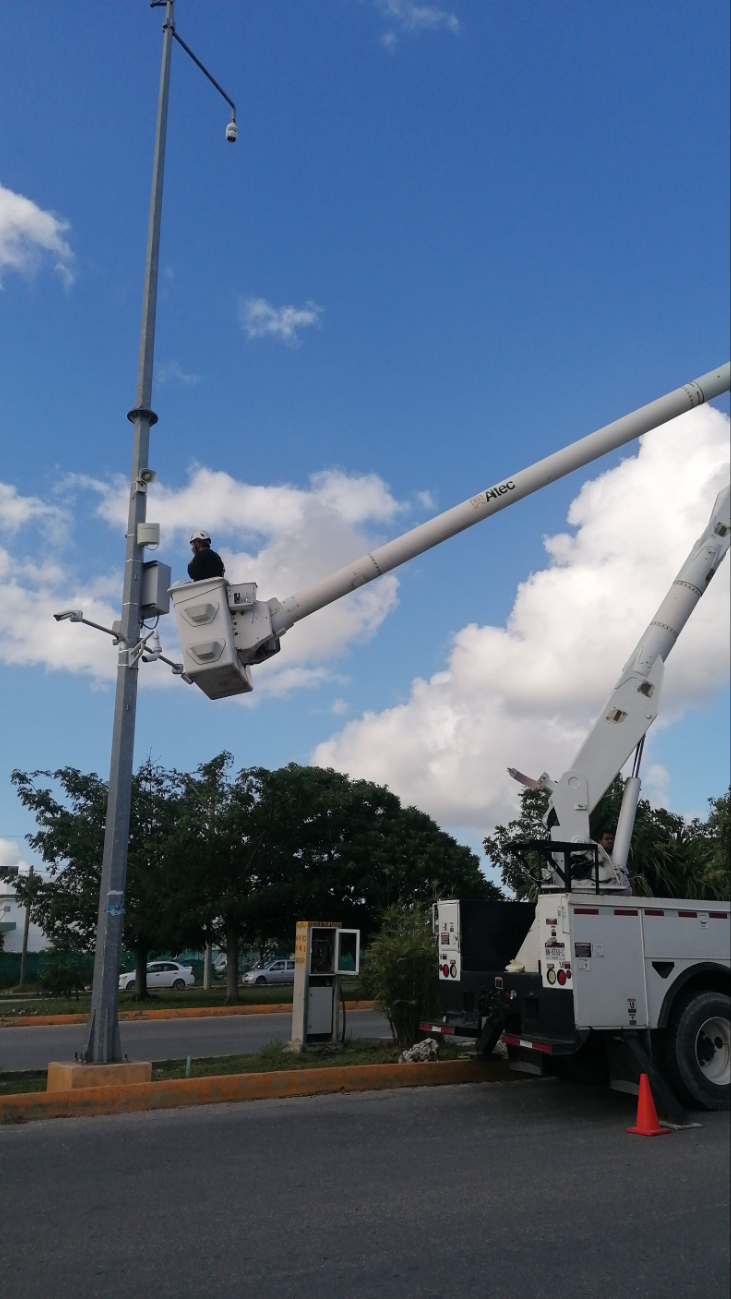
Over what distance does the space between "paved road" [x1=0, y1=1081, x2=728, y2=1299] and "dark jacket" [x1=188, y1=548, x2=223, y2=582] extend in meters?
4.75

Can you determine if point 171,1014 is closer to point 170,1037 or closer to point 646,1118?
point 170,1037

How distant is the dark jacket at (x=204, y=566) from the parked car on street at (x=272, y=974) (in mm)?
34576

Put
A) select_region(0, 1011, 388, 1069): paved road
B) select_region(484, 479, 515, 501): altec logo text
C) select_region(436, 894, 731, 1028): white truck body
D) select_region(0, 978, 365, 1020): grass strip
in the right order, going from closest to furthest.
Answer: select_region(436, 894, 731, 1028): white truck body → select_region(484, 479, 515, 501): altec logo text → select_region(0, 1011, 388, 1069): paved road → select_region(0, 978, 365, 1020): grass strip

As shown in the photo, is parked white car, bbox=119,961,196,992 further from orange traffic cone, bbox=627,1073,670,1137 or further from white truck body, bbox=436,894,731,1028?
orange traffic cone, bbox=627,1073,670,1137

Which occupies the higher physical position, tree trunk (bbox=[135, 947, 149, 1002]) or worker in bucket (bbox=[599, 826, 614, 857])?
worker in bucket (bbox=[599, 826, 614, 857])

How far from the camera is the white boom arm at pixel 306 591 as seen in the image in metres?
9.30

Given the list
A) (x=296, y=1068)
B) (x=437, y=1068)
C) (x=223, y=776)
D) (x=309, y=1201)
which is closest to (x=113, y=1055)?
(x=296, y=1068)

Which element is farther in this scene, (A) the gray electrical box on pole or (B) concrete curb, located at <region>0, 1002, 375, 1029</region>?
(B) concrete curb, located at <region>0, 1002, 375, 1029</region>

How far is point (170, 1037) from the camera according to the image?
1620cm

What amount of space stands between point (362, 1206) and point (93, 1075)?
3885mm

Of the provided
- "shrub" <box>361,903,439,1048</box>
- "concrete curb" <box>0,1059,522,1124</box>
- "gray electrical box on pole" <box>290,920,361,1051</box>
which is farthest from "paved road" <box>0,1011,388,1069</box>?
"concrete curb" <box>0,1059,522,1124</box>

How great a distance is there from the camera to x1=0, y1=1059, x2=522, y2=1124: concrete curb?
8.41m

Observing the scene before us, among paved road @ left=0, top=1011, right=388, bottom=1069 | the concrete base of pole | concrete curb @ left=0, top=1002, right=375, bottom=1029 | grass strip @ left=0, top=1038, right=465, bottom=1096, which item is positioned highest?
the concrete base of pole

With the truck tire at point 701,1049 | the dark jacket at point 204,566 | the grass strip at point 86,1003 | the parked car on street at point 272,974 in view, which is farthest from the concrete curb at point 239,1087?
the parked car on street at point 272,974
